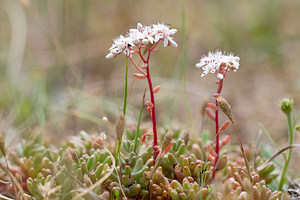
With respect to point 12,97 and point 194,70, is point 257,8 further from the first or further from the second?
point 12,97

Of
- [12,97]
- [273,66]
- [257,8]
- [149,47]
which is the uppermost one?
[257,8]

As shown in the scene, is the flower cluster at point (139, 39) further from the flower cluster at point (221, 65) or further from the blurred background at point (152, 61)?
Result: the blurred background at point (152, 61)

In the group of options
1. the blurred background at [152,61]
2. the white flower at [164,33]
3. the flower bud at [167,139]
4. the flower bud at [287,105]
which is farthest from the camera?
the blurred background at [152,61]

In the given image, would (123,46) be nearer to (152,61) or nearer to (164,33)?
(164,33)

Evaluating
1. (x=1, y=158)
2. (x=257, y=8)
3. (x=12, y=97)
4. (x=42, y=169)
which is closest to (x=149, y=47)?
(x=42, y=169)

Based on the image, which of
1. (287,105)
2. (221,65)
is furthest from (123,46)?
(287,105)

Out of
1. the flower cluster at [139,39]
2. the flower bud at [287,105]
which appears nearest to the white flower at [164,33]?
the flower cluster at [139,39]
